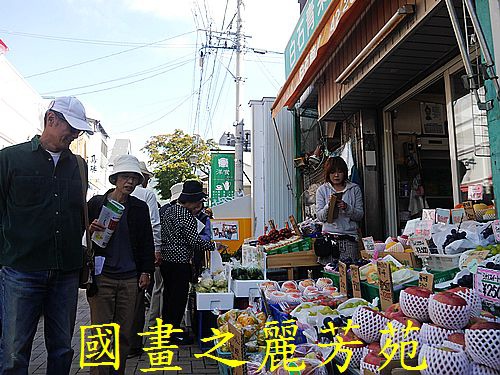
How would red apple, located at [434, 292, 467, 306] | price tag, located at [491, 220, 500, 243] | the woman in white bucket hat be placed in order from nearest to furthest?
red apple, located at [434, 292, 467, 306] < price tag, located at [491, 220, 500, 243] < the woman in white bucket hat

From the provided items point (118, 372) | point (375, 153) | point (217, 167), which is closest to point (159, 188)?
point (217, 167)

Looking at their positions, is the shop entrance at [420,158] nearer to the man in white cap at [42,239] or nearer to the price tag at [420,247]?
the price tag at [420,247]

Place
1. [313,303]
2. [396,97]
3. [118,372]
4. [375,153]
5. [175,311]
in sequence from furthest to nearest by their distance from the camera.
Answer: [375,153]
[396,97]
[175,311]
[118,372]
[313,303]

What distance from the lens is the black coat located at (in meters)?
3.54

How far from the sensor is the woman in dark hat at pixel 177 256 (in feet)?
16.8

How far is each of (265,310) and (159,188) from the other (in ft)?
79.9

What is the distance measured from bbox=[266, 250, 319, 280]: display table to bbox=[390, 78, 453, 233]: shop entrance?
5.86 feet

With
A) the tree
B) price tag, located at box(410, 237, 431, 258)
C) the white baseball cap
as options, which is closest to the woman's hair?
price tag, located at box(410, 237, 431, 258)

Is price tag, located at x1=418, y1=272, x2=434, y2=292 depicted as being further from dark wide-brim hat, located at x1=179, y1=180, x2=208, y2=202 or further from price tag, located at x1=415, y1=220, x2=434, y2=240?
dark wide-brim hat, located at x1=179, y1=180, x2=208, y2=202

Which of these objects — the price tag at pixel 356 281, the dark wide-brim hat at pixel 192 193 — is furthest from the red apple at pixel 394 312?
the dark wide-brim hat at pixel 192 193

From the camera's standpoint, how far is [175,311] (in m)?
5.17

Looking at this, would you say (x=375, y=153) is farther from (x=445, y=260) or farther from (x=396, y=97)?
(x=445, y=260)

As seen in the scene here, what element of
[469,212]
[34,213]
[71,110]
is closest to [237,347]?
[34,213]

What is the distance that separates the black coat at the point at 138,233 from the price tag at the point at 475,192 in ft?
10.5
